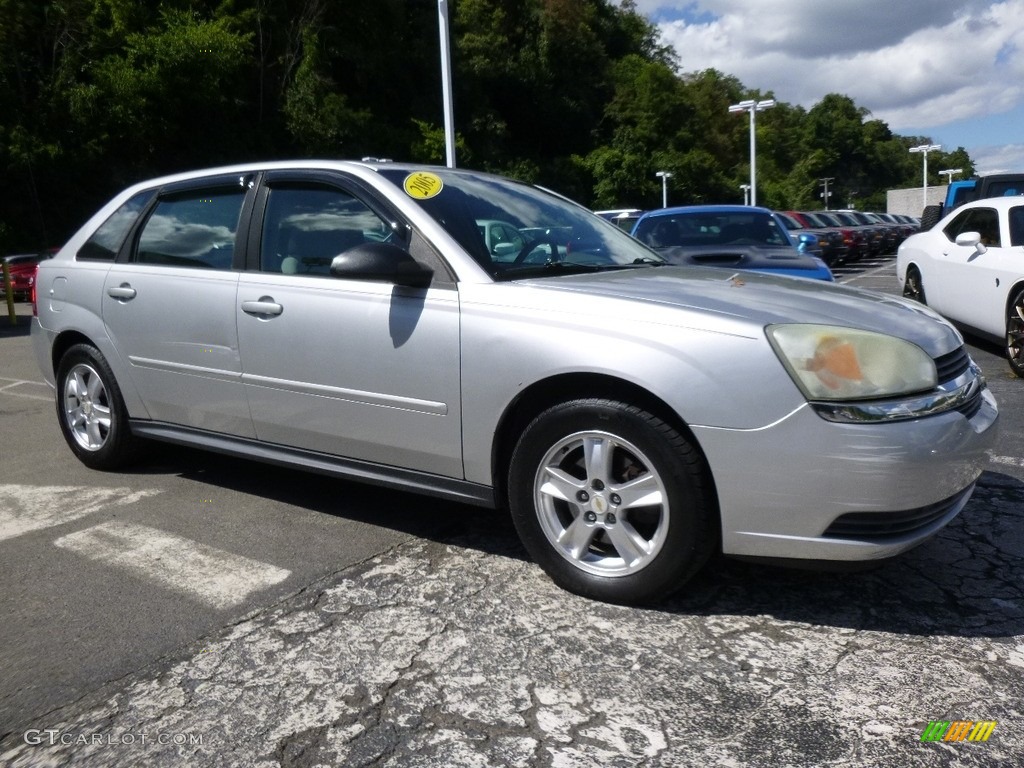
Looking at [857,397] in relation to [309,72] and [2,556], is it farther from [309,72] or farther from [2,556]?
[309,72]

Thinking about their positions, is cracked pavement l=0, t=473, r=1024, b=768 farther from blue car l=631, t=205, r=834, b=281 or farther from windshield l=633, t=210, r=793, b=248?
windshield l=633, t=210, r=793, b=248

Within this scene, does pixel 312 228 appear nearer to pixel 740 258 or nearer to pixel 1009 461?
pixel 1009 461

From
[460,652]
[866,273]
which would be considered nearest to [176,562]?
[460,652]

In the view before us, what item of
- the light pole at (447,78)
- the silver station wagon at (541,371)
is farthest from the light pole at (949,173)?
the silver station wagon at (541,371)

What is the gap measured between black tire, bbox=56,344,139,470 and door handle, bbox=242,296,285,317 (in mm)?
1217

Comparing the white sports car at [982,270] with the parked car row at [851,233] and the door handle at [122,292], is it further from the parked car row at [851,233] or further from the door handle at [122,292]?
the parked car row at [851,233]

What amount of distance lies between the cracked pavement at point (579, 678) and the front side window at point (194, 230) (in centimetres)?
175

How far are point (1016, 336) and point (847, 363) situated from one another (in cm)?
538

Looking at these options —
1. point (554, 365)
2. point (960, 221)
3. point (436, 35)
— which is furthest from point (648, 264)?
point (436, 35)

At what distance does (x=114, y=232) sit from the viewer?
5.02 metres

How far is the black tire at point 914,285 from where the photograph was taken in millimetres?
10453

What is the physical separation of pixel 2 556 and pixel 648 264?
2963mm

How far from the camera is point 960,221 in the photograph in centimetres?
950

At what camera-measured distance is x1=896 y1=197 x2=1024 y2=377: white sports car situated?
7619 mm
